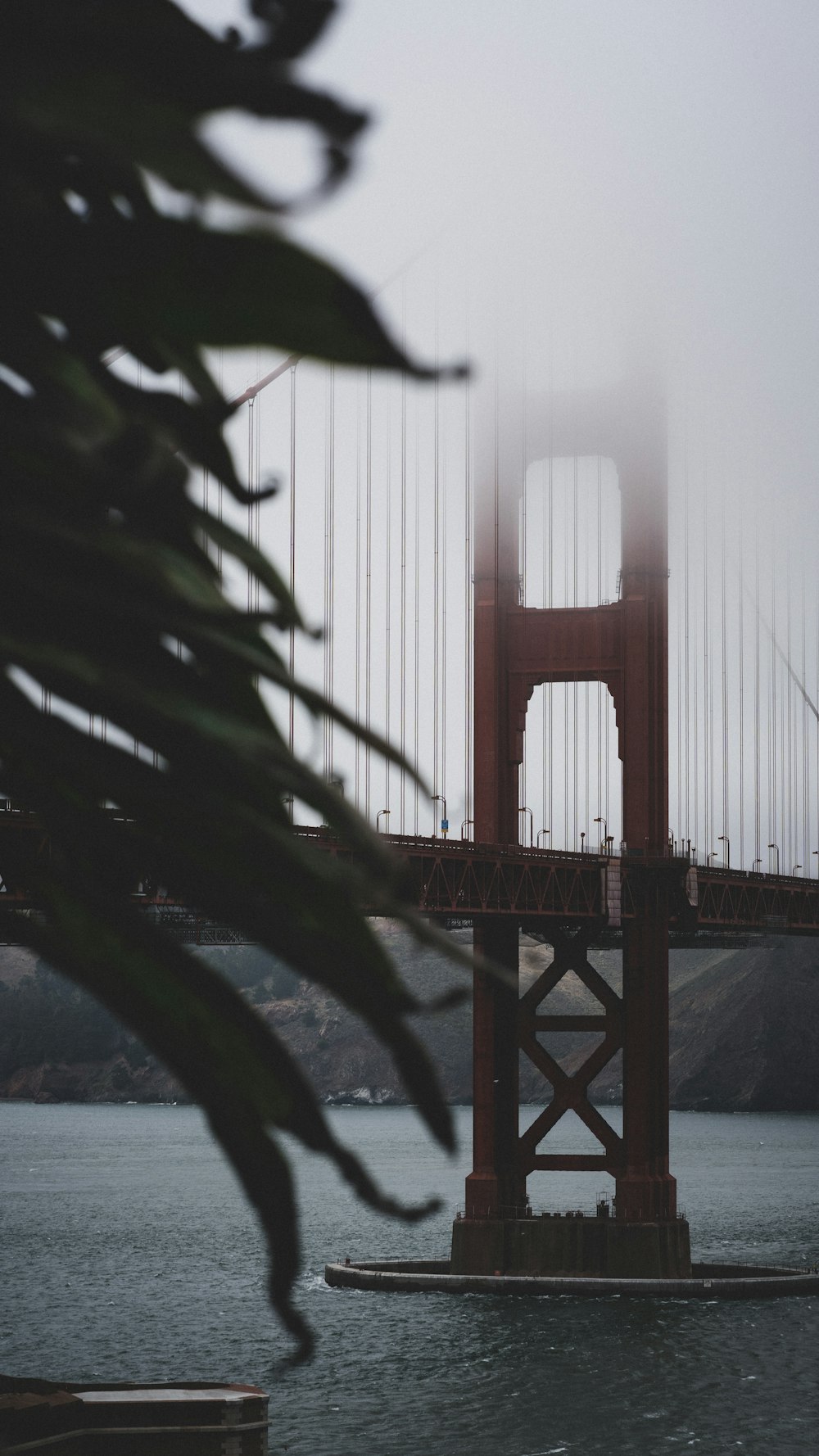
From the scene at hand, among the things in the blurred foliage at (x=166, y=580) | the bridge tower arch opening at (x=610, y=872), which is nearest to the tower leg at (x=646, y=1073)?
the bridge tower arch opening at (x=610, y=872)

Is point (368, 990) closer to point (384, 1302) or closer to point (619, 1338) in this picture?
point (619, 1338)

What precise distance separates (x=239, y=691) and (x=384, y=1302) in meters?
44.2

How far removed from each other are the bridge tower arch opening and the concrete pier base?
0.16 feet

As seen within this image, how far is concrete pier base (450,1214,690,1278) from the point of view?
3869cm

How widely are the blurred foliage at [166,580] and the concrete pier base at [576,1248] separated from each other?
38384mm

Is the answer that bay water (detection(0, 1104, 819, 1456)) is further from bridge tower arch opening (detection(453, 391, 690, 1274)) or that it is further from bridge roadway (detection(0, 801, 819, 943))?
bridge roadway (detection(0, 801, 819, 943))

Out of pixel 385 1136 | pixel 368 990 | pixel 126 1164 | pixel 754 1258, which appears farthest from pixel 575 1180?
pixel 368 990

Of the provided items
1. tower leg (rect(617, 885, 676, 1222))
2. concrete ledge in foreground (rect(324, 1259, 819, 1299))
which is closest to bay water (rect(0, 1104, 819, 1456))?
concrete ledge in foreground (rect(324, 1259, 819, 1299))

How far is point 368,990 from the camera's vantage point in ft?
5.37

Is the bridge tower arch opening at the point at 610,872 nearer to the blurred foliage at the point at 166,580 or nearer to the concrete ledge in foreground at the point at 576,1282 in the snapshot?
the concrete ledge in foreground at the point at 576,1282

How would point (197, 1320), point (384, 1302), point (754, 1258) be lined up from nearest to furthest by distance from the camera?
1. point (384, 1302)
2. point (197, 1320)
3. point (754, 1258)

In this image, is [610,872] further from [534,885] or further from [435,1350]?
[435,1350]

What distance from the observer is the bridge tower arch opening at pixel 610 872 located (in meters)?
39.1

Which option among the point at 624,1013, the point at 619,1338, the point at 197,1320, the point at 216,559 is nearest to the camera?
the point at 216,559
